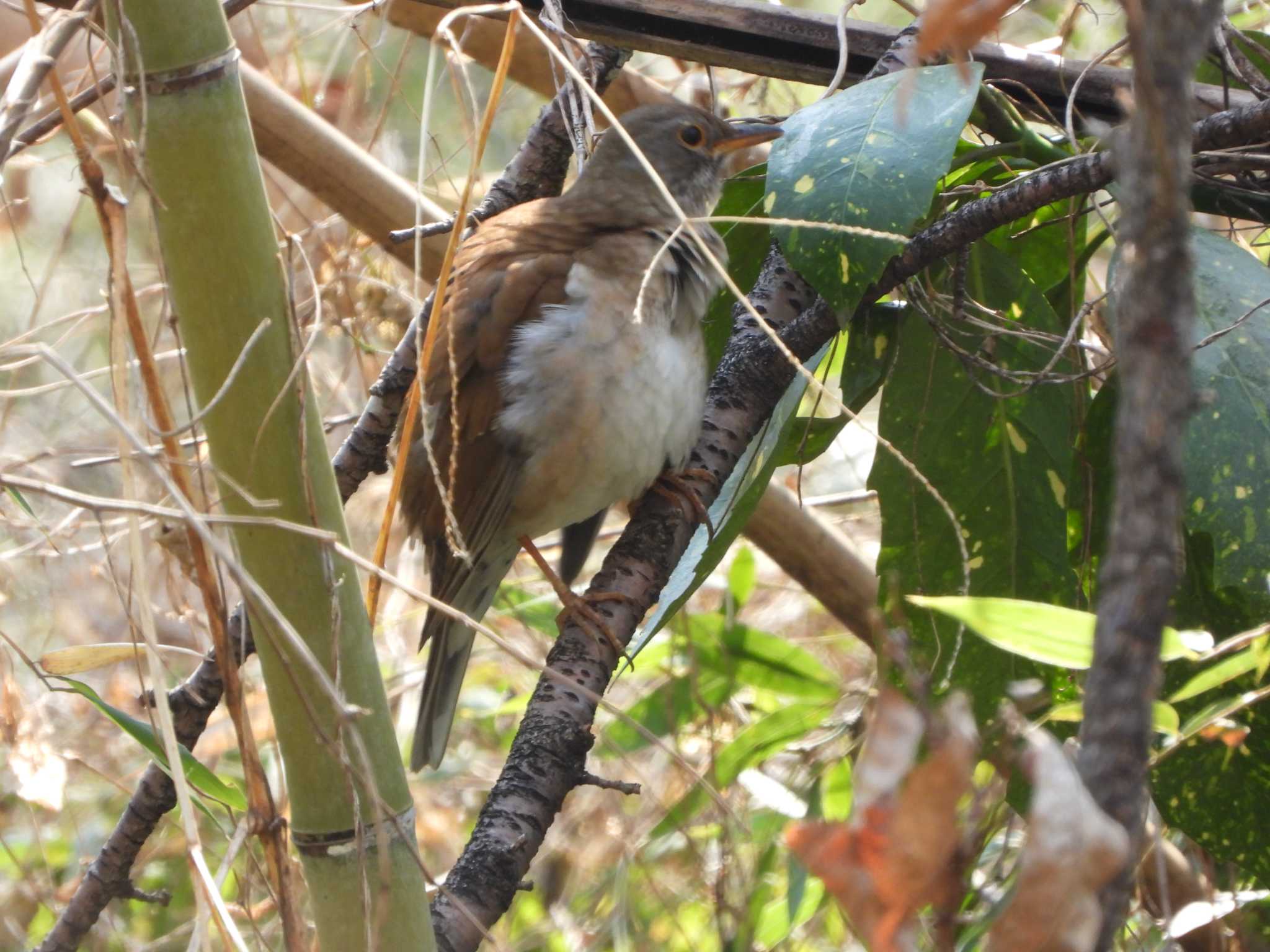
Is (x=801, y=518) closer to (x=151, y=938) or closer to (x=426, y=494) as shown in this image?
(x=426, y=494)

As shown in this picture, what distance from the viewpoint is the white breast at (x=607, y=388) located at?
8.74 feet

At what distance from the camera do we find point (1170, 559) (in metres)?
0.62

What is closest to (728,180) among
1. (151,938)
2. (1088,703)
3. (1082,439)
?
(1082,439)

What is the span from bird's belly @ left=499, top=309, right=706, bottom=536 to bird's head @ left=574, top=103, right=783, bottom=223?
512 millimetres

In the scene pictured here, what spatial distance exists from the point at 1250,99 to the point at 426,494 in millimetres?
1839

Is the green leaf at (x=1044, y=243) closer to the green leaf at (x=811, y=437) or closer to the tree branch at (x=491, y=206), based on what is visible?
the green leaf at (x=811, y=437)

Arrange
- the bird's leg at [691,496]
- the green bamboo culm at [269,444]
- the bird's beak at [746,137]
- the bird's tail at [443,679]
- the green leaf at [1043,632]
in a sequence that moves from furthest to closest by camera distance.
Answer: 1. the bird's beak at [746,137]
2. the bird's tail at [443,679]
3. the bird's leg at [691,496]
4. the green leaf at [1043,632]
5. the green bamboo culm at [269,444]

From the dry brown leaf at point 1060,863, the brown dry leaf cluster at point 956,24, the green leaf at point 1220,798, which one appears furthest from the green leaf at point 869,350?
the dry brown leaf at point 1060,863

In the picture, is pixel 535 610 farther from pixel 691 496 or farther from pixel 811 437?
pixel 811 437

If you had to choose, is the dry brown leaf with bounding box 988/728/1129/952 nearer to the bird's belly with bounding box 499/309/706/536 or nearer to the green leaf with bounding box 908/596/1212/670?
the green leaf with bounding box 908/596/1212/670

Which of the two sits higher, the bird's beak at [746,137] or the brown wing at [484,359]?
the bird's beak at [746,137]

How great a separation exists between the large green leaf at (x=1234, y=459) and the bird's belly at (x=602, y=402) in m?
1.03

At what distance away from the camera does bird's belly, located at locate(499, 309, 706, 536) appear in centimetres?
266

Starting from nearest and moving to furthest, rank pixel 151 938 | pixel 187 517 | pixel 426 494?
pixel 187 517 → pixel 426 494 → pixel 151 938
